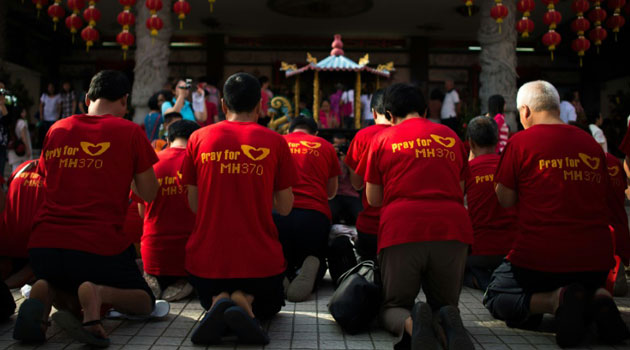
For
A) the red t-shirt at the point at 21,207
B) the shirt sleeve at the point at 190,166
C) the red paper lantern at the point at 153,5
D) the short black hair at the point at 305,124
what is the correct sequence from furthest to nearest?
the red paper lantern at the point at 153,5, the short black hair at the point at 305,124, the red t-shirt at the point at 21,207, the shirt sleeve at the point at 190,166

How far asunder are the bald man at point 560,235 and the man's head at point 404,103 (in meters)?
0.58

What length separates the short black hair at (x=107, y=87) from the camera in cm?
297

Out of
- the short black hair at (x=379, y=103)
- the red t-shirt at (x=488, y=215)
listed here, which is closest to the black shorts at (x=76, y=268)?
the short black hair at (x=379, y=103)

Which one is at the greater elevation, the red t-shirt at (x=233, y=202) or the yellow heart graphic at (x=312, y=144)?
the yellow heart graphic at (x=312, y=144)

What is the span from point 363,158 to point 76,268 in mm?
1723

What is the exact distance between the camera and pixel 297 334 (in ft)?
9.59

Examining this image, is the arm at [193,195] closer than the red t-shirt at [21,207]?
Yes

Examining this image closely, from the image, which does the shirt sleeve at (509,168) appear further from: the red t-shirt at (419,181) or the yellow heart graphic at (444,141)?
the yellow heart graphic at (444,141)

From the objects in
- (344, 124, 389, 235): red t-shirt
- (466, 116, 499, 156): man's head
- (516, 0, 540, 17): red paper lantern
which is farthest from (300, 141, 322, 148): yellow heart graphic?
(516, 0, 540, 17): red paper lantern

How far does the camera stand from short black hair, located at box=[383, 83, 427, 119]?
10.1ft

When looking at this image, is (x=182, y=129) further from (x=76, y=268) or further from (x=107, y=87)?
(x=76, y=268)

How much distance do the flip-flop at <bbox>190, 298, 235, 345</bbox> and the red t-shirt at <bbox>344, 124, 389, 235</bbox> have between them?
119cm

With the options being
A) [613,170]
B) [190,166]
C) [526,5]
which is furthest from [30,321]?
[526,5]

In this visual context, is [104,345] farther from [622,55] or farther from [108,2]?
[622,55]
